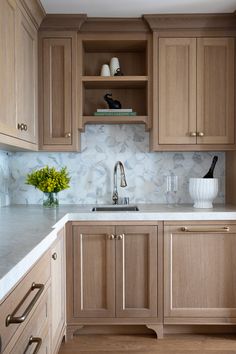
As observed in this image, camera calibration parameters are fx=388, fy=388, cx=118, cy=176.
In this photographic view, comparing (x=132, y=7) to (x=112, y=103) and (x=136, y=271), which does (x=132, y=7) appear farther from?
(x=136, y=271)

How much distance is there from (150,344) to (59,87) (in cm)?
191

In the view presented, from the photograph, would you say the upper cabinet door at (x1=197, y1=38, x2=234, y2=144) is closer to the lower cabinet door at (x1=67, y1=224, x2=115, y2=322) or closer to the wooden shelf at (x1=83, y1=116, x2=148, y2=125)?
Result: the wooden shelf at (x1=83, y1=116, x2=148, y2=125)

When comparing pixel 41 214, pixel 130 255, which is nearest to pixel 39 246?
pixel 41 214

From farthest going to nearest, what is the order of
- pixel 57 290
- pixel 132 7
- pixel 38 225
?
pixel 132 7, pixel 57 290, pixel 38 225

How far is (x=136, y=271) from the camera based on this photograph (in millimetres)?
2619

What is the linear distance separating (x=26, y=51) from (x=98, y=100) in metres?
0.81

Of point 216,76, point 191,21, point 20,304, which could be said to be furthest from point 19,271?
point 191,21

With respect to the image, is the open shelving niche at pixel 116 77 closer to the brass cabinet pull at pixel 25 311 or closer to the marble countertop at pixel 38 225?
the marble countertop at pixel 38 225

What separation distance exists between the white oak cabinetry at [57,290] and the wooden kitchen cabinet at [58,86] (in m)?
0.79

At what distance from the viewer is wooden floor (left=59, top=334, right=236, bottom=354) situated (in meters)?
2.51

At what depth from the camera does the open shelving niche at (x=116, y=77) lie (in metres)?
2.87

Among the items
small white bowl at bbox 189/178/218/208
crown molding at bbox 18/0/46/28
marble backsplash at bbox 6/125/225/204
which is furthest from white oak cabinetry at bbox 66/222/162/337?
crown molding at bbox 18/0/46/28

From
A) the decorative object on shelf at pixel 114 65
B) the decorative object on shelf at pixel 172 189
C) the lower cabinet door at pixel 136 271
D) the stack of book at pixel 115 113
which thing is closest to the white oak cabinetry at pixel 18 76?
the stack of book at pixel 115 113

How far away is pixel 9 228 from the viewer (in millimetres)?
1809
